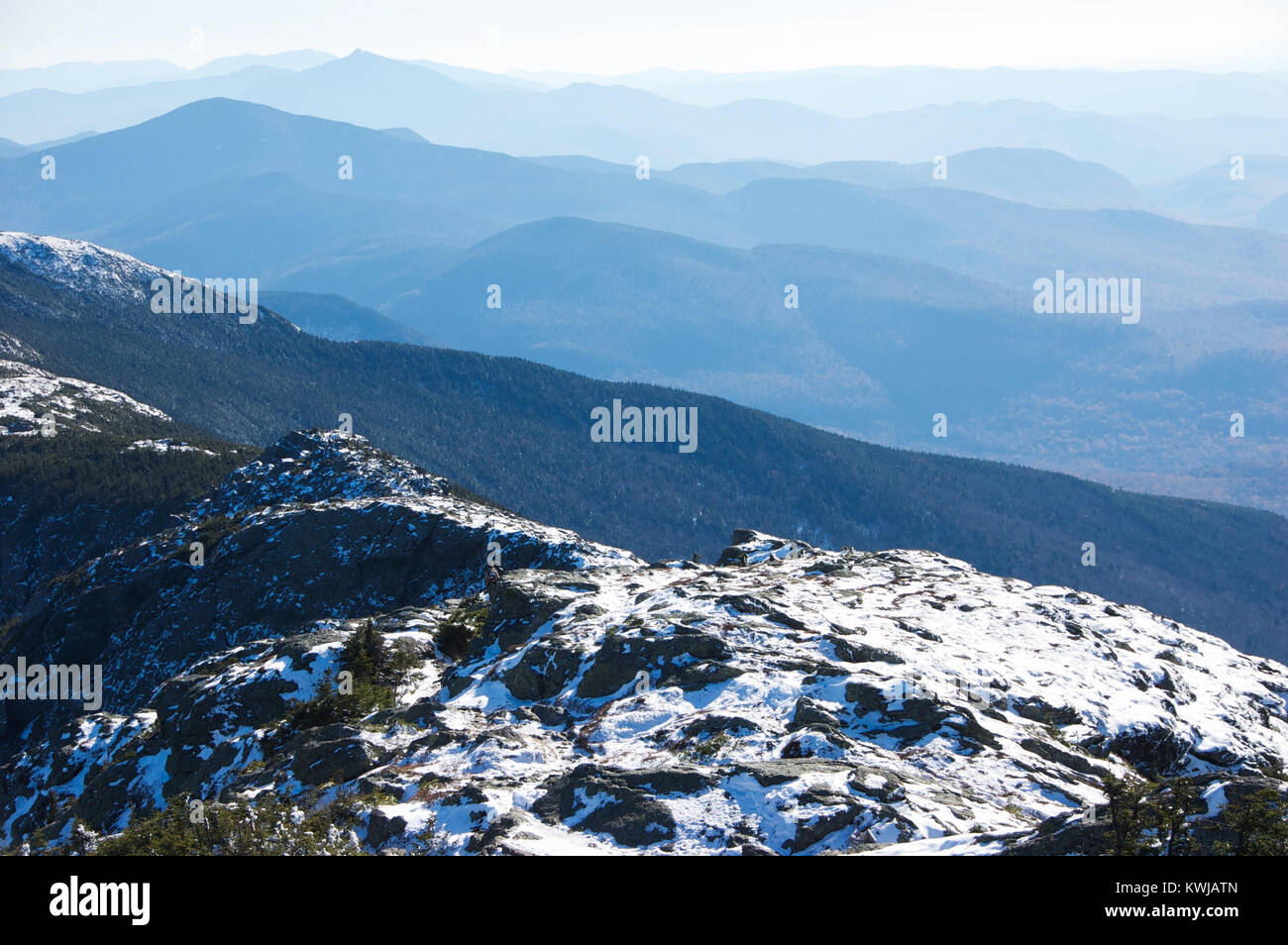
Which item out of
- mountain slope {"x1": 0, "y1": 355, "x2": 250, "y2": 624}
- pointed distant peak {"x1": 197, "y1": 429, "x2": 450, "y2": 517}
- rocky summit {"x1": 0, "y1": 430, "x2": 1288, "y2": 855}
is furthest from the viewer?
mountain slope {"x1": 0, "y1": 355, "x2": 250, "y2": 624}

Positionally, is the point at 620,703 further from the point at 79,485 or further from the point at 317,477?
the point at 79,485

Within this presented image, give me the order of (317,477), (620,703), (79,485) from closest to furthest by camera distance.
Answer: (620,703), (317,477), (79,485)

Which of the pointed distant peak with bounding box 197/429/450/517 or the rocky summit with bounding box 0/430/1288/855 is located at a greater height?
the pointed distant peak with bounding box 197/429/450/517

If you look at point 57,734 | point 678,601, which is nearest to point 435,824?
point 678,601

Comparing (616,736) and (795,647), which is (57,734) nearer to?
(616,736)

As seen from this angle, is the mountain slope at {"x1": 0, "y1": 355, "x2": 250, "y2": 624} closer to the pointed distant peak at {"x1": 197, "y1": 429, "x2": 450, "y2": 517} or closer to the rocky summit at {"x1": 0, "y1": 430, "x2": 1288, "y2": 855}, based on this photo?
the pointed distant peak at {"x1": 197, "y1": 429, "x2": 450, "y2": 517}

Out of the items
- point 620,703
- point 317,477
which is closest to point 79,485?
point 317,477

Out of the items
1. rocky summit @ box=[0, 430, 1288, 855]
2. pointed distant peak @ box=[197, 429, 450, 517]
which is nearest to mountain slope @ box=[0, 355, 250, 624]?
pointed distant peak @ box=[197, 429, 450, 517]

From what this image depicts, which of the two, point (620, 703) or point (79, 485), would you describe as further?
point (79, 485)
